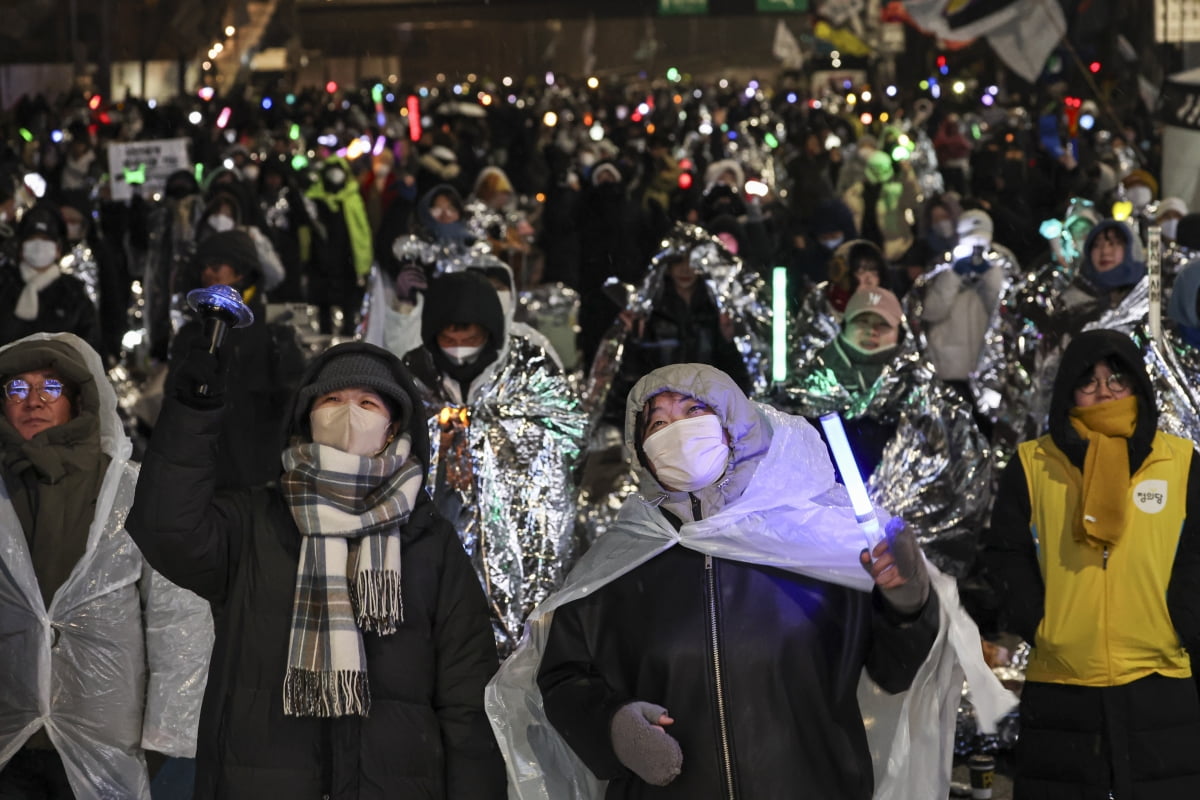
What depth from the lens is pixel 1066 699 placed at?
5.37 metres

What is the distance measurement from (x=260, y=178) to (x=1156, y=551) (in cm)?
1352

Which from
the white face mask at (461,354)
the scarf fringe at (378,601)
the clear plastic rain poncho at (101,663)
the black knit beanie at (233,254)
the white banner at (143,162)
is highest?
the white banner at (143,162)

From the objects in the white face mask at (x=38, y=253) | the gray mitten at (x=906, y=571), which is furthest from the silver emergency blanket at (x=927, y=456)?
the white face mask at (x=38, y=253)

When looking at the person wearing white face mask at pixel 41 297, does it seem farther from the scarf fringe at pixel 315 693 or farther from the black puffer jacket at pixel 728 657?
the black puffer jacket at pixel 728 657

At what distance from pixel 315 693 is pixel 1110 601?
2295mm

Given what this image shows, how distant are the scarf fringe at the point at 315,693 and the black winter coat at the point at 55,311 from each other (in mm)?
6998

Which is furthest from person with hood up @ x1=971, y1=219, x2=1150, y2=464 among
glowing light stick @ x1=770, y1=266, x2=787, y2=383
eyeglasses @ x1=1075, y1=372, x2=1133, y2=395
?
eyeglasses @ x1=1075, y1=372, x2=1133, y2=395

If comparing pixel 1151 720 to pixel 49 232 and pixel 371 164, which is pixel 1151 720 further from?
pixel 371 164

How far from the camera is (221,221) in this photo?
12680 millimetres

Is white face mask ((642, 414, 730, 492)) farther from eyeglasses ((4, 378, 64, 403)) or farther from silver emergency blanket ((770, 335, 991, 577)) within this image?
silver emergency blanket ((770, 335, 991, 577))

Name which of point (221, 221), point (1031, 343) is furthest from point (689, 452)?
point (221, 221)

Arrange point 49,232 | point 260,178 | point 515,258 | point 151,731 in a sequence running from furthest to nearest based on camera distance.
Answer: point 260,178 < point 515,258 < point 49,232 < point 151,731

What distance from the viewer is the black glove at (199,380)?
393 centimetres

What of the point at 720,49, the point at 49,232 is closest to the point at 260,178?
the point at 49,232
